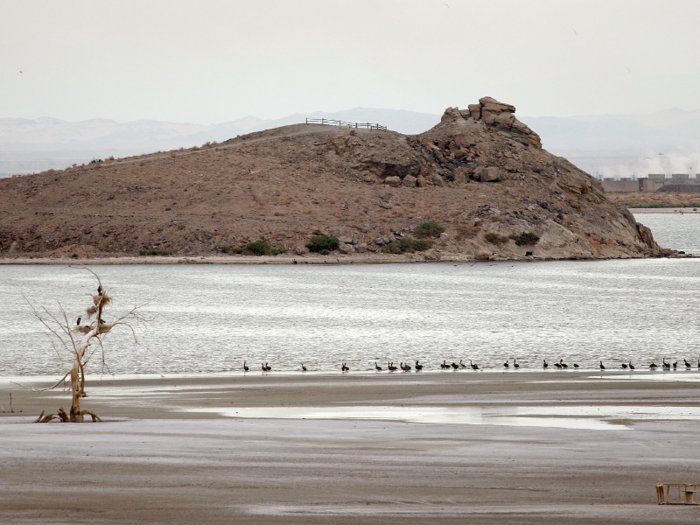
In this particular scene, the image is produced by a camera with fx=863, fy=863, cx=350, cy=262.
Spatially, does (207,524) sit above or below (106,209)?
below

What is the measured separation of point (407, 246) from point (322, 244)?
10247 mm

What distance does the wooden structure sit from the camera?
34.8 feet

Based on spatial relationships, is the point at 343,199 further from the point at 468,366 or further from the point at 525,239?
the point at 468,366

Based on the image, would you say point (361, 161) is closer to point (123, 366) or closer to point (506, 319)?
point (506, 319)

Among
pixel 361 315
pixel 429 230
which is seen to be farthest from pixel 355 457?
pixel 429 230

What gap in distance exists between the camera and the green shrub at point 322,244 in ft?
332

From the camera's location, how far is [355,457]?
1339 centimetres

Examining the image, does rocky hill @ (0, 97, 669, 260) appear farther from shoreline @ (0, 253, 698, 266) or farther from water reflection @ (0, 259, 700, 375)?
→ water reflection @ (0, 259, 700, 375)

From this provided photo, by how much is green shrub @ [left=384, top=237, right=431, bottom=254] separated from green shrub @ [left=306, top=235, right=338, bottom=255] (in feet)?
20.6

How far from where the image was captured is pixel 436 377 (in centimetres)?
2586

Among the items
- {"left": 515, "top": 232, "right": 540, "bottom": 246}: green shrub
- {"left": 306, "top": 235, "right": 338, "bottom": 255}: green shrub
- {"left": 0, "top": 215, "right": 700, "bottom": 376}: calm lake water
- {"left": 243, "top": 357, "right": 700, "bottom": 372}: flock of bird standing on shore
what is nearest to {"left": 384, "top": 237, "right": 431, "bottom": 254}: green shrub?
{"left": 0, "top": 215, "right": 700, "bottom": 376}: calm lake water

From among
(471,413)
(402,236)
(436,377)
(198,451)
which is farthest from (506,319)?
(402,236)

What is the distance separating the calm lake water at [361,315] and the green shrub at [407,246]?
5.14 m

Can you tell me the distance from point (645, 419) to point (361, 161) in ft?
339
